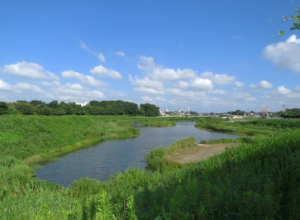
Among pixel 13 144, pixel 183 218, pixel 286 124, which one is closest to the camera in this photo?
pixel 183 218

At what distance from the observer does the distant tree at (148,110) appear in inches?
5566

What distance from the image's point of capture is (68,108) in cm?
7369

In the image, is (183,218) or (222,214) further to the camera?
(222,214)

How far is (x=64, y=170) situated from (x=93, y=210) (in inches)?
585

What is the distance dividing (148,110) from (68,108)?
78760 mm

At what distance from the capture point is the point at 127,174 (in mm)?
10773

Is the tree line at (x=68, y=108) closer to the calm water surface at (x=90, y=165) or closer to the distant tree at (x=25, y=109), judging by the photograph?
the distant tree at (x=25, y=109)

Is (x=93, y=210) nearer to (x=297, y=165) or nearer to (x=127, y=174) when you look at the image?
(x=297, y=165)

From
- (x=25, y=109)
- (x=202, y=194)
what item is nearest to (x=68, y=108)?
(x=25, y=109)

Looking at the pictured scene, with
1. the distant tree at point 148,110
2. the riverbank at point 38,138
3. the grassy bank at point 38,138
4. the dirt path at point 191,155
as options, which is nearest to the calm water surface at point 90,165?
the riverbank at point 38,138

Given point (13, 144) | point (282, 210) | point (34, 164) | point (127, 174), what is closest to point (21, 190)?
point (127, 174)

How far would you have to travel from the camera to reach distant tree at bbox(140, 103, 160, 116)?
14138cm

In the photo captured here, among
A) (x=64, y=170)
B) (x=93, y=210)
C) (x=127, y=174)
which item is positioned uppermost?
(x=93, y=210)

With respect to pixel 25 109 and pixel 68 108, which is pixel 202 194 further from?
pixel 68 108
